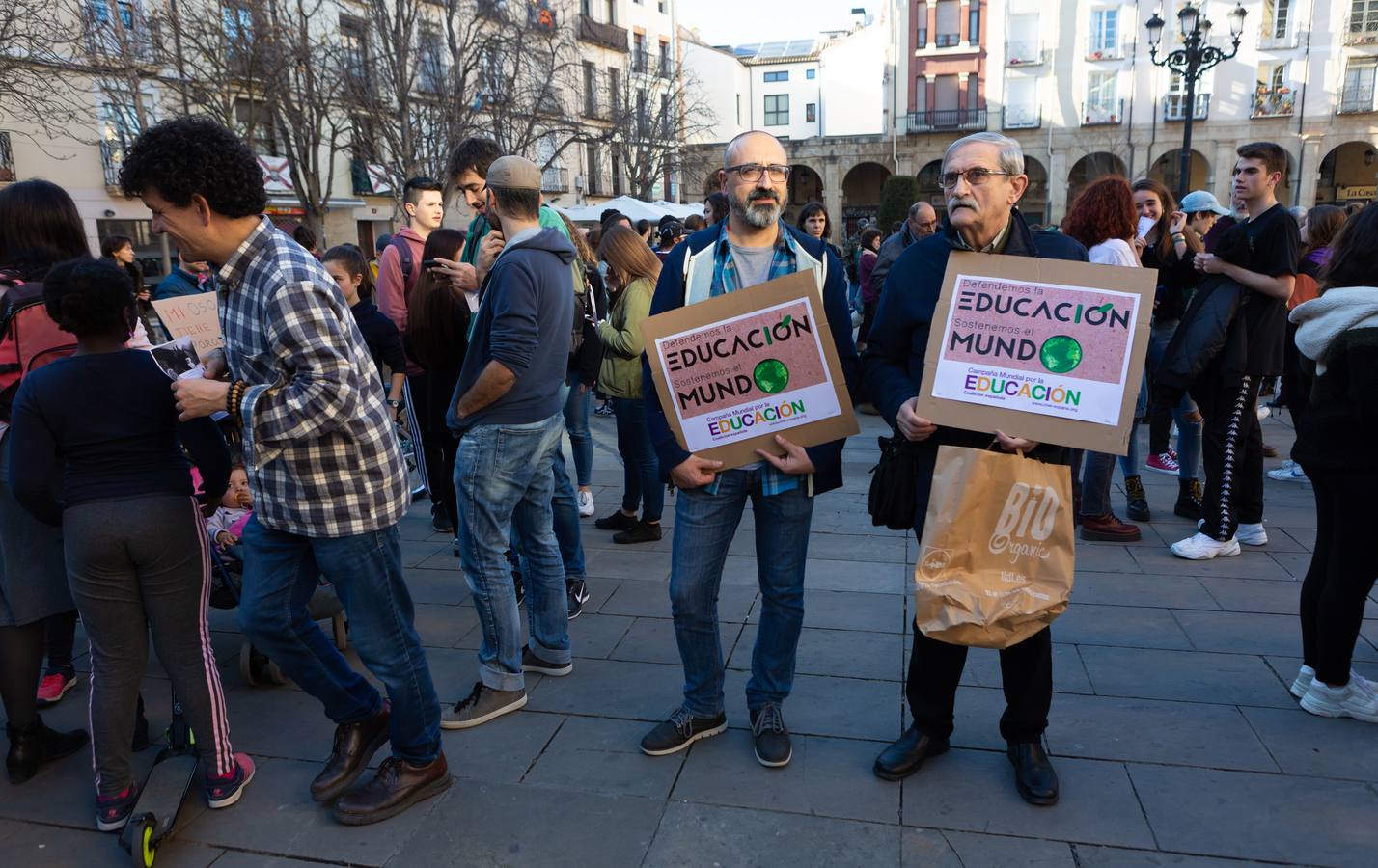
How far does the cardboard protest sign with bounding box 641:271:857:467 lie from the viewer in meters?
2.81

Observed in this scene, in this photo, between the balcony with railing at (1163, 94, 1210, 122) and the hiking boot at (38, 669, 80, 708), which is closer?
the hiking boot at (38, 669, 80, 708)

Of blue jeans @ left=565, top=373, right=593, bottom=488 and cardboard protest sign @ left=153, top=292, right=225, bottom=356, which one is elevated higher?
cardboard protest sign @ left=153, top=292, right=225, bottom=356

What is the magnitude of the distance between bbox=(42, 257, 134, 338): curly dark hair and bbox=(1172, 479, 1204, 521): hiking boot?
18.7 ft

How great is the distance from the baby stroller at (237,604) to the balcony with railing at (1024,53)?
144 feet

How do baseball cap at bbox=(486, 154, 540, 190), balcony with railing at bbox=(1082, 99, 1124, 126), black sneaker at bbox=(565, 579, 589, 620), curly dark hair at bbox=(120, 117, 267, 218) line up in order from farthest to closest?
balcony with railing at bbox=(1082, 99, 1124, 126), black sneaker at bbox=(565, 579, 589, 620), baseball cap at bbox=(486, 154, 540, 190), curly dark hair at bbox=(120, 117, 267, 218)

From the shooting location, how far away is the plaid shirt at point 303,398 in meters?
2.38

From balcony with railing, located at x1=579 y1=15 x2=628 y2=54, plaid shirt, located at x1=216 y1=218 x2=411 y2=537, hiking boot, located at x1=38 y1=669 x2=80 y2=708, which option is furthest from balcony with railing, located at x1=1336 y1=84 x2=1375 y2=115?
hiking boot, located at x1=38 y1=669 x2=80 y2=708

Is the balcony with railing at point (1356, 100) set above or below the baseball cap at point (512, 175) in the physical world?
above

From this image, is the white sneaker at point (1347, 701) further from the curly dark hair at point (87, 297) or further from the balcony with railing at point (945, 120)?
the balcony with railing at point (945, 120)

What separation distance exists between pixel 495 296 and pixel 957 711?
2.24 m

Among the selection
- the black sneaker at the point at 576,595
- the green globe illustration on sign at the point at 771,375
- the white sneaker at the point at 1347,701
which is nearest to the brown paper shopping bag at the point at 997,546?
the green globe illustration on sign at the point at 771,375

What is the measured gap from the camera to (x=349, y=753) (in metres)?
2.93

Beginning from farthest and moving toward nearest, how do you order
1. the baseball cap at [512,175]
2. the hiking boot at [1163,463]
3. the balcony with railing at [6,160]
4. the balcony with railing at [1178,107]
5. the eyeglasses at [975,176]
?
the balcony with railing at [1178,107] < the balcony with railing at [6,160] < the hiking boot at [1163,463] < the baseball cap at [512,175] < the eyeglasses at [975,176]

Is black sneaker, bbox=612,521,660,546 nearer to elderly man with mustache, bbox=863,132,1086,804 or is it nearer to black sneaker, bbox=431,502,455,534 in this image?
black sneaker, bbox=431,502,455,534
